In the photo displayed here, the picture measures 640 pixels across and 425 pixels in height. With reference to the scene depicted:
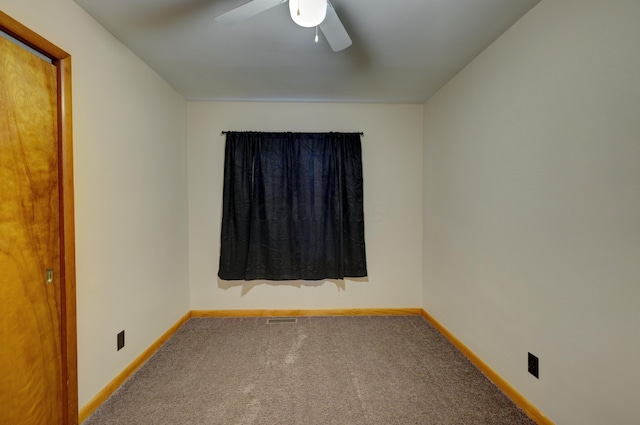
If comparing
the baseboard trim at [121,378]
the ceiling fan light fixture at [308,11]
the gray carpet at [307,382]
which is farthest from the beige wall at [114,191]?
the ceiling fan light fixture at [308,11]

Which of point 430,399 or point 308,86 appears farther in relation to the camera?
point 308,86

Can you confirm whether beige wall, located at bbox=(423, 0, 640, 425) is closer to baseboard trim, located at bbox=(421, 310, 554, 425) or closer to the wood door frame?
Answer: baseboard trim, located at bbox=(421, 310, 554, 425)

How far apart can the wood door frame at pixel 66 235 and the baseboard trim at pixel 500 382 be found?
2.64m

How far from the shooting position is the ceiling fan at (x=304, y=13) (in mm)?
1162

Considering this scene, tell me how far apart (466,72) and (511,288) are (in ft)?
5.67

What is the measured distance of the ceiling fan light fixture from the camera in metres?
1.15

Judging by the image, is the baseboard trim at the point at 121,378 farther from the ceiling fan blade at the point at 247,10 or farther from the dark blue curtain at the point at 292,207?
the ceiling fan blade at the point at 247,10

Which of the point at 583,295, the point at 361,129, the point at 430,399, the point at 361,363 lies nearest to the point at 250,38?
the point at 361,129

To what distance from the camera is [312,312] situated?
9.71 ft

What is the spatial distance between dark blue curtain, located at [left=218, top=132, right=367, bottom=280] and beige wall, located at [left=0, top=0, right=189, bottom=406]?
2.06 ft

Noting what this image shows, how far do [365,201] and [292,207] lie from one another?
846mm

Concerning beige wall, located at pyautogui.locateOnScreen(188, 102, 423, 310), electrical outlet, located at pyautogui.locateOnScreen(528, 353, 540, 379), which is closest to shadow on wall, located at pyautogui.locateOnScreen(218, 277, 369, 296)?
beige wall, located at pyautogui.locateOnScreen(188, 102, 423, 310)

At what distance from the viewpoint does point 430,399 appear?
1700 millimetres

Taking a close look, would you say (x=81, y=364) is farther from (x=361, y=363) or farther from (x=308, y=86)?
(x=308, y=86)
